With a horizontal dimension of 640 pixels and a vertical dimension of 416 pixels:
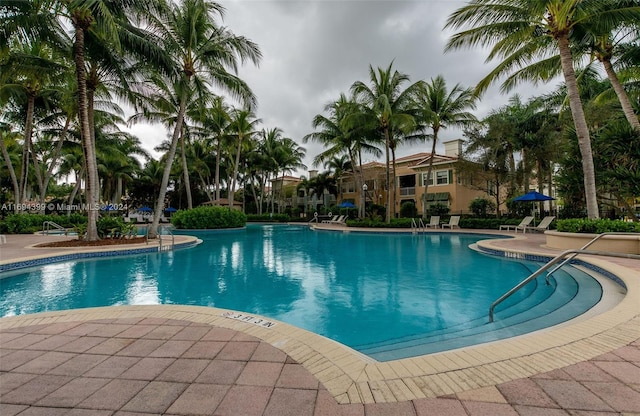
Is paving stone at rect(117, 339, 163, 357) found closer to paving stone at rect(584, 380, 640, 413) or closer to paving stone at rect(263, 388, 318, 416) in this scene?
paving stone at rect(263, 388, 318, 416)

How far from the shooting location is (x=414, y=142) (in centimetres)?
2242

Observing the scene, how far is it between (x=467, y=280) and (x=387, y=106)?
1362 centimetres

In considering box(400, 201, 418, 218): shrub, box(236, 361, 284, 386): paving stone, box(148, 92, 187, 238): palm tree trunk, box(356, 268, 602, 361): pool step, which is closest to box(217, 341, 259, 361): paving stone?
box(236, 361, 284, 386): paving stone

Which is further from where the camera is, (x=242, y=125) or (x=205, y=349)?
(x=242, y=125)

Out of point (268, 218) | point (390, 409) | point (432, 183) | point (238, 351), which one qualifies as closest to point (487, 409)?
point (390, 409)

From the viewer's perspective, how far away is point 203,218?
71.7 feet

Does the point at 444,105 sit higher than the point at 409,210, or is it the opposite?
the point at 444,105

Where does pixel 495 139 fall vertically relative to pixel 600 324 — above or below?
above

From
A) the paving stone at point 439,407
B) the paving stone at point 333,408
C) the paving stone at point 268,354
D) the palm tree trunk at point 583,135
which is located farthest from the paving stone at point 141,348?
the palm tree trunk at point 583,135

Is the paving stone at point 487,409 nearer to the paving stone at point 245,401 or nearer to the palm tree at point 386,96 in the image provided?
the paving stone at point 245,401

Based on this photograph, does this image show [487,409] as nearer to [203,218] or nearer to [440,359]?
[440,359]

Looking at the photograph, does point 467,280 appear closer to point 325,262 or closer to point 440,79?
point 325,262

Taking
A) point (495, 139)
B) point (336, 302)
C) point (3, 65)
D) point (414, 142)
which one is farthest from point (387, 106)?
point (3, 65)

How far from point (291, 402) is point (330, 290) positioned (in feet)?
14.8
